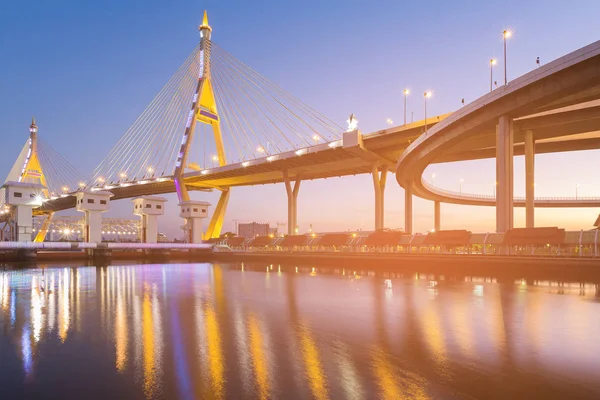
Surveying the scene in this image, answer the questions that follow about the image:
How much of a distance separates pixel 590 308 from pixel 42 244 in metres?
47.5

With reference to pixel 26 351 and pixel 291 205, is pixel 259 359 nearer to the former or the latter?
pixel 26 351

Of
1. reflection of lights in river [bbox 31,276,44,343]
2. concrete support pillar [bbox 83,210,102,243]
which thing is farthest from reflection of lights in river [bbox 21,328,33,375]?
concrete support pillar [bbox 83,210,102,243]

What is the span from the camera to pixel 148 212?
196ft

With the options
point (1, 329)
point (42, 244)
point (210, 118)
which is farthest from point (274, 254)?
point (1, 329)

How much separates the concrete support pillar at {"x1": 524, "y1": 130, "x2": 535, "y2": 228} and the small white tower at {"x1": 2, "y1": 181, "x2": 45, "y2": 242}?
52.4 meters

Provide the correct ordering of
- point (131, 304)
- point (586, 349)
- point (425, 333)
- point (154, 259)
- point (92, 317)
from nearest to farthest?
point (586, 349) → point (425, 333) → point (92, 317) → point (131, 304) → point (154, 259)

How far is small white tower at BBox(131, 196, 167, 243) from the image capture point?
195ft

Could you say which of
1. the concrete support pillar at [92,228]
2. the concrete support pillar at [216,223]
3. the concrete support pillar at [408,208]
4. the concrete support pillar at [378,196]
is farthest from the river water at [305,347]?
the concrete support pillar at [216,223]

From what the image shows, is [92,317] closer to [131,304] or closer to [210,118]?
[131,304]

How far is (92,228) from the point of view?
55.0m

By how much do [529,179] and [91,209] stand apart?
5104 cm

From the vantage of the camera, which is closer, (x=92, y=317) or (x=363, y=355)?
(x=363, y=355)

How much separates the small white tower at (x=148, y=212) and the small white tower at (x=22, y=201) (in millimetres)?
12497

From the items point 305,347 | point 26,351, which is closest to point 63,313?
point 26,351
